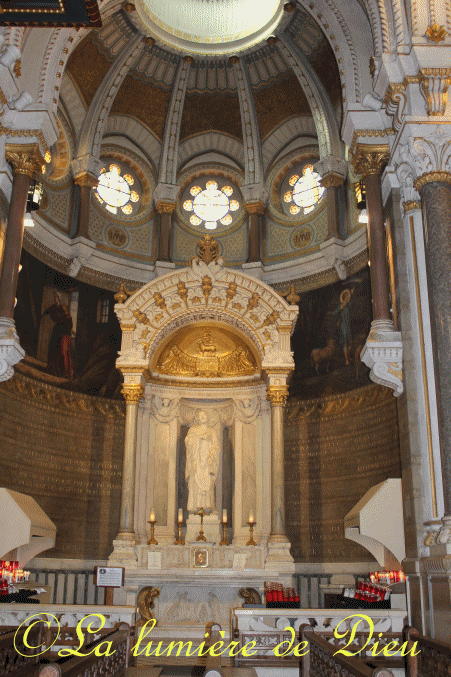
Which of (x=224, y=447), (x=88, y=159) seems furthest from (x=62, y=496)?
(x=88, y=159)

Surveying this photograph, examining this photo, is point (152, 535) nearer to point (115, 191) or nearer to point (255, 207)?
point (255, 207)

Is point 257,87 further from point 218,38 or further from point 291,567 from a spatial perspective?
point 291,567

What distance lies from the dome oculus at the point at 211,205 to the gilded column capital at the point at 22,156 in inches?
343

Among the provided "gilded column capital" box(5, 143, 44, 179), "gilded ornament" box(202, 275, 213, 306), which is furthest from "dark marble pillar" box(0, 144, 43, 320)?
"gilded ornament" box(202, 275, 213, 306)

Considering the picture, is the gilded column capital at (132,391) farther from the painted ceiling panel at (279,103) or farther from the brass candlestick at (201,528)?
the painted ceiling panel at (279,103)

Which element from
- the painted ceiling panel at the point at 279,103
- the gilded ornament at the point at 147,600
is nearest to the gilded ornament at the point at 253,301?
the painted ceiling panel at the point at 279,103

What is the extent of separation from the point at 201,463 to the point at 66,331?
4590 millimetres

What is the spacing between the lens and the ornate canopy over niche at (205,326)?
1509 centimetres

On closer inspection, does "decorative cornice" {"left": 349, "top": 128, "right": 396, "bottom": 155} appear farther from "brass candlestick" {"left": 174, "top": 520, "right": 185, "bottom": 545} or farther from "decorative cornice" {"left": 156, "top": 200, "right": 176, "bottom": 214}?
"decorative cornice" {"left": 156, "top": 200, "right": 176, "bottom": 214}

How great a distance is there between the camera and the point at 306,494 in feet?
51.6

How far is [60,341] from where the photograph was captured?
1590 centimetres

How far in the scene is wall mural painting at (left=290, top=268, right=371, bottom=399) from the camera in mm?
15516

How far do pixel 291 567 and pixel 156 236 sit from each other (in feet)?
32.8

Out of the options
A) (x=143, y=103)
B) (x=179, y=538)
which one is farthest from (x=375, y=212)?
(x=143, y=103)
